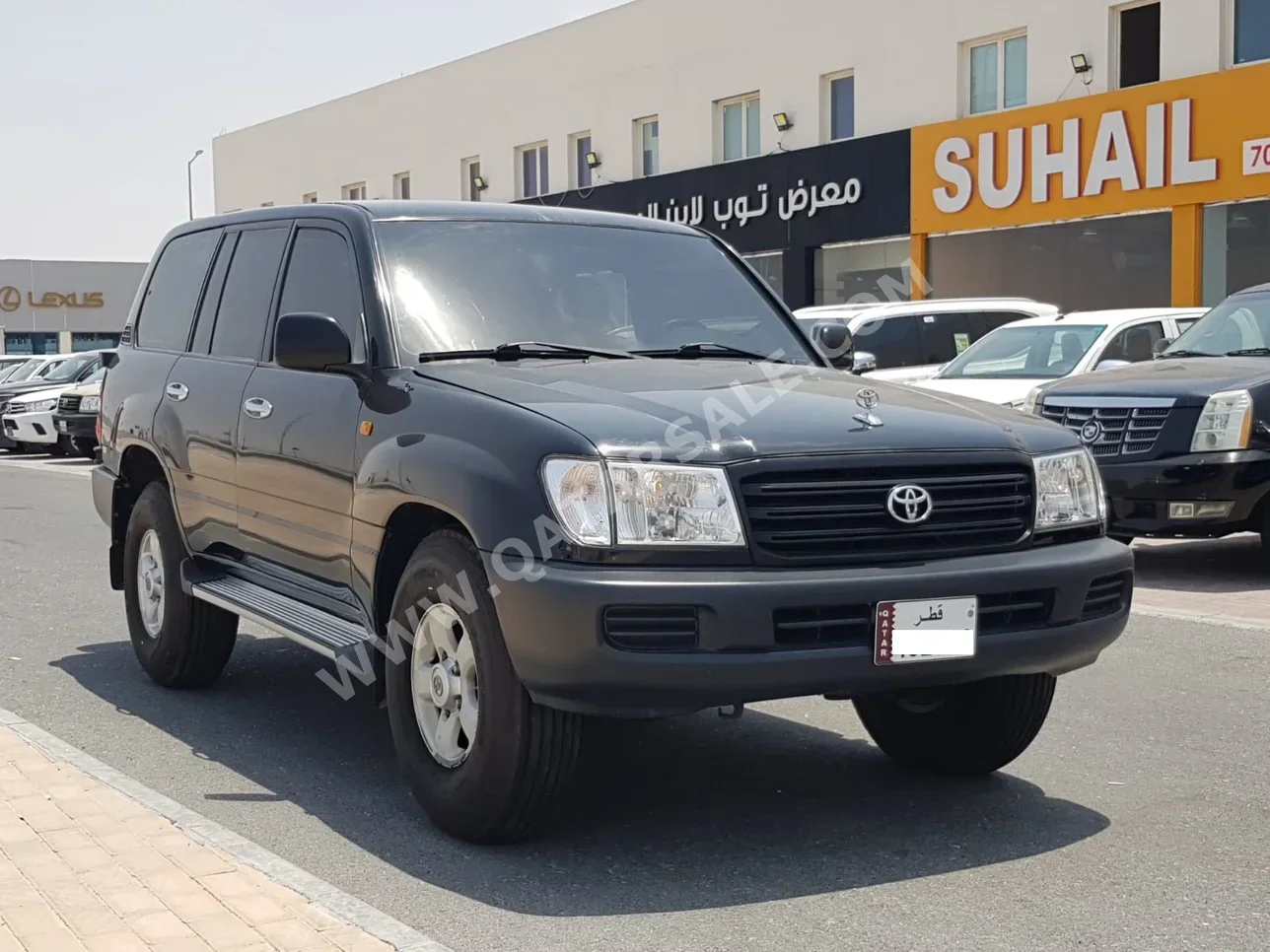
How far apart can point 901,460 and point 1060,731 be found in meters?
2.19

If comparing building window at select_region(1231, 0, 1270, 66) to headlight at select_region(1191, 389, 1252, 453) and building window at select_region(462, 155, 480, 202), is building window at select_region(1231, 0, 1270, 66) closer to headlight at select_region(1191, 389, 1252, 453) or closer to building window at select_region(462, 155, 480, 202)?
headlight at select_region(1191, 389, 1252, 453)

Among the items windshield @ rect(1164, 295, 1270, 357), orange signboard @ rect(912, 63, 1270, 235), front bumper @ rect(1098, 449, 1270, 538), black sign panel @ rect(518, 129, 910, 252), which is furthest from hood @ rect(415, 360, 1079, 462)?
black sign panel @ rect(518, 129, 910, 252)

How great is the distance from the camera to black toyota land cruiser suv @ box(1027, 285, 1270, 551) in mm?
9969

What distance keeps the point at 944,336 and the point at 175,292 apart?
10319 millimetres

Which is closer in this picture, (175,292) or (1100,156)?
(175,292)

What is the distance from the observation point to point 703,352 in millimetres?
5738

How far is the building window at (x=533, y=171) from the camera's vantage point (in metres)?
35.5

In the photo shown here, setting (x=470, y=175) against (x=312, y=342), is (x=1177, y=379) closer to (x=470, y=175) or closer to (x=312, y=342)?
(x=312, y=342)

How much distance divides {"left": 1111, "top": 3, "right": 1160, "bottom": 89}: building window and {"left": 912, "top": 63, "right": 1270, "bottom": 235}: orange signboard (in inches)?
22.0

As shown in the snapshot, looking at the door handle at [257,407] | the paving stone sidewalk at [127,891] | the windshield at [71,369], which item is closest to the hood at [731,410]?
the door handle at [257,407]

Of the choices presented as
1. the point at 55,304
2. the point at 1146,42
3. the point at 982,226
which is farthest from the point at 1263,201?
the point at 55,304

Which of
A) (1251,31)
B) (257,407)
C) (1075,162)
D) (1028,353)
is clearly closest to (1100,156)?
(1075,162)

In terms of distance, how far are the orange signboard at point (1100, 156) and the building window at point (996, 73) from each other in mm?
482

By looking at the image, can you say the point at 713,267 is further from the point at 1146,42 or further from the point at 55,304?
the point at 55,304
